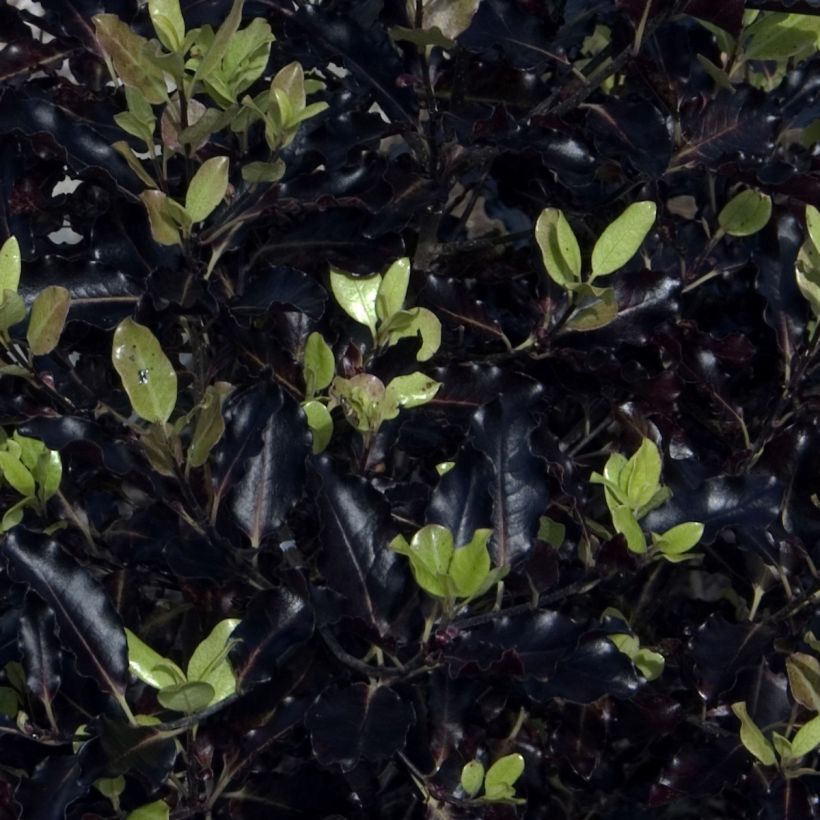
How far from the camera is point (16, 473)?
60.7 inches

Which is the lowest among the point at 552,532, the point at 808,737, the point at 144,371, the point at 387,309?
the point at 808,737

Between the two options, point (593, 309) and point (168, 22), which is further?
point (593, 309)

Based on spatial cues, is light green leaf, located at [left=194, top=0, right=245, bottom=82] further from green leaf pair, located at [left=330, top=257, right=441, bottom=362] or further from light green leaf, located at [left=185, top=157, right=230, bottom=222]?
green leaf pair, located at [left=330, top=257, right=441, bottom=362]

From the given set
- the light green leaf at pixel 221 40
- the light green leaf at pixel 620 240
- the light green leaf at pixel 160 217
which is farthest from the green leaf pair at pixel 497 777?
the light green leaf at pixel 221 40

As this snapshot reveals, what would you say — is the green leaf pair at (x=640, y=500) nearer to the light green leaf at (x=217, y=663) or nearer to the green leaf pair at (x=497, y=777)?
the green leaf pair at (x=497, y=777)

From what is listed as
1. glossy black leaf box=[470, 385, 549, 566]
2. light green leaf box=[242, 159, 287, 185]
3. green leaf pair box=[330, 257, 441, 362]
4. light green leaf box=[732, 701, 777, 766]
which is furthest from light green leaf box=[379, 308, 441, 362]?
light green leaf box=[732, 701, 777, 766]

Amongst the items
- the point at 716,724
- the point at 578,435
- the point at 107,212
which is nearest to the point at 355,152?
the point at 107,212

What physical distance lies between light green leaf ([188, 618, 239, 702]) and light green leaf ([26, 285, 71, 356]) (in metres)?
0.38

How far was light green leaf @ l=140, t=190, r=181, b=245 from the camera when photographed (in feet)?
→ 4.91

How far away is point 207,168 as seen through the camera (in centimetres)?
150

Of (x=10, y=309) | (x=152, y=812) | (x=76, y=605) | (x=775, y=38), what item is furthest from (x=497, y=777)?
(x=775, y=38)

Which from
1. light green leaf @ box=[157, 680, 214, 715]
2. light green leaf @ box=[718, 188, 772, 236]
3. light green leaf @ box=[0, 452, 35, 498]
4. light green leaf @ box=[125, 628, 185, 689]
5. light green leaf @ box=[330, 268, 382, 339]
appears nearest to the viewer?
light green leaf @ box=[157, 680, 214, 715]

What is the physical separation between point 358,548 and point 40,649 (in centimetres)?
40

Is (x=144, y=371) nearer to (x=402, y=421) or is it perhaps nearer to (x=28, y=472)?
(x=28, y=472)
